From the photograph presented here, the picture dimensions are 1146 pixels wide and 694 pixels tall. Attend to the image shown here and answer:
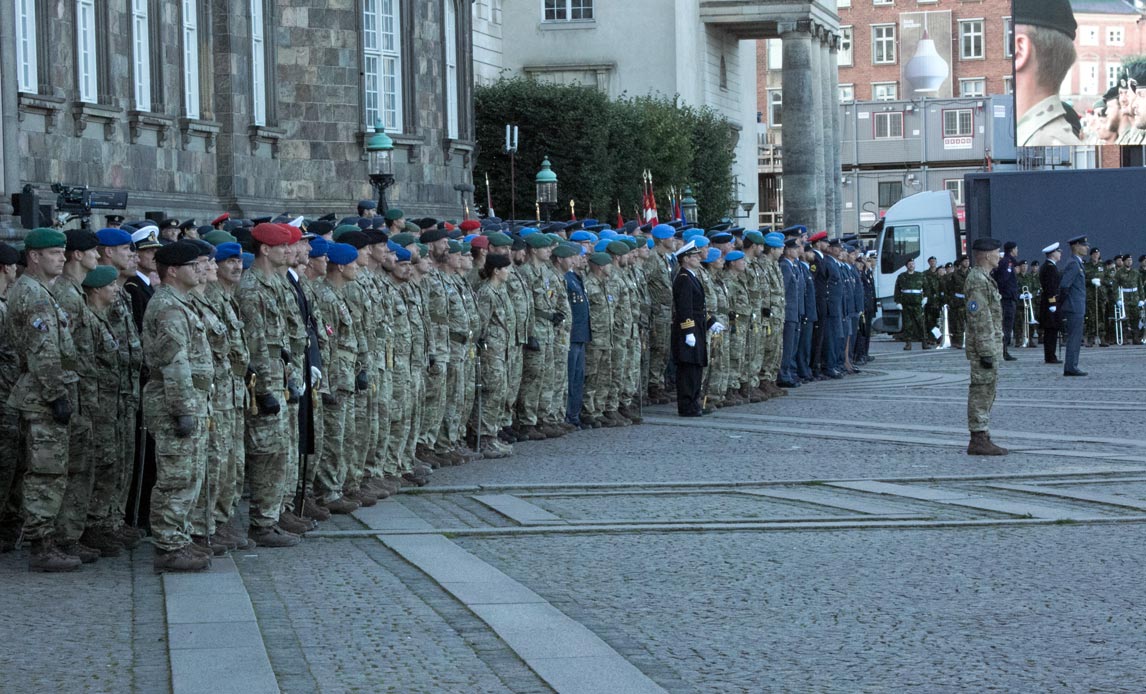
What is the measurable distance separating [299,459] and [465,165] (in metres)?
23.9

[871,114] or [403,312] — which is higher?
[871,114]

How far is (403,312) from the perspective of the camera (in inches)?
598

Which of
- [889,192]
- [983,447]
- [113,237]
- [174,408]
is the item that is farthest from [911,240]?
[889,192]

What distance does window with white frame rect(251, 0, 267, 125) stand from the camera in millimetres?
29625

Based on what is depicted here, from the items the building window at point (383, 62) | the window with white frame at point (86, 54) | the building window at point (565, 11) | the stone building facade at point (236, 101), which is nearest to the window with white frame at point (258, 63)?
the stone building facade at point (236, 101)

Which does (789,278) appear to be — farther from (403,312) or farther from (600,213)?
(600,213)

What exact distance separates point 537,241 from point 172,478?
28.7 feet

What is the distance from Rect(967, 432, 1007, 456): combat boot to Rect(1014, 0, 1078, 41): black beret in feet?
148

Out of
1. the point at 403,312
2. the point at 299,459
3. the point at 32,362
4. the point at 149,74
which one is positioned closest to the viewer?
the point at 32,362

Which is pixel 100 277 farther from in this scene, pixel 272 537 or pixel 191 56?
pixel 191 56

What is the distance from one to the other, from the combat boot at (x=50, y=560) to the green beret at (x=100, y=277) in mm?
1564

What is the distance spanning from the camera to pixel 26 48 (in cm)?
2253

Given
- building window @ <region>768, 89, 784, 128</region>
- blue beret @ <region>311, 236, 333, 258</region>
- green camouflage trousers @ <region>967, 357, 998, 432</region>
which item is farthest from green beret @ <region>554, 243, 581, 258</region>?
building window @ <region>768, 89, 784, 128</region>

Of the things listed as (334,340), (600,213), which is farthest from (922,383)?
(600,213)
